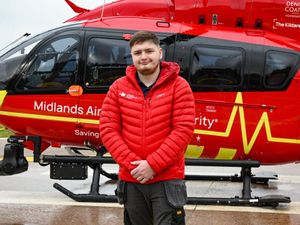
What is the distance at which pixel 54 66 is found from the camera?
656 centimetres

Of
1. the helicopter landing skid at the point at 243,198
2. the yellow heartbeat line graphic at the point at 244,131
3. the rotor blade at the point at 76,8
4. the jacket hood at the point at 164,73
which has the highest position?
the rotor blade at the point at 76,8

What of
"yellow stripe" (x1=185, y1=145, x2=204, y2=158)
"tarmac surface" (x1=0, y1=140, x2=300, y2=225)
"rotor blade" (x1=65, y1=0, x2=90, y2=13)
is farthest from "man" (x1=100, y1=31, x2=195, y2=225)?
"rotor blade" (x1=65, y1=0, x2=90, y2=13)

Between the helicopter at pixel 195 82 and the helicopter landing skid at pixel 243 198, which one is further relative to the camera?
the helicopter at pixel 195 82

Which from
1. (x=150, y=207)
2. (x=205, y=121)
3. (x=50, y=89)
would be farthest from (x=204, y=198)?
(x=150, y=207)

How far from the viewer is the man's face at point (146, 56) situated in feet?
11.3

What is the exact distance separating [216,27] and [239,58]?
0.54 metres

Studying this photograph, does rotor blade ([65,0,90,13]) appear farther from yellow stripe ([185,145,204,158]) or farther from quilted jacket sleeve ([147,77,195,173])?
quilted jacket sleeve ([147,77,195,173])

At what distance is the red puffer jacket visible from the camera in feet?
11.1

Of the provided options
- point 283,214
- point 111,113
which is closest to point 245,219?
point 283,214

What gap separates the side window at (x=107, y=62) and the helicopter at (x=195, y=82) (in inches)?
0.5

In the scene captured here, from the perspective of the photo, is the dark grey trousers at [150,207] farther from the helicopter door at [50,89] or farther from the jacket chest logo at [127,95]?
the helicopter door at [50,89]

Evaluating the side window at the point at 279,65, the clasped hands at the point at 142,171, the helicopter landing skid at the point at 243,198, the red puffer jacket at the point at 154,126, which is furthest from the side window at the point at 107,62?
the clasped hands at the point at 142,171

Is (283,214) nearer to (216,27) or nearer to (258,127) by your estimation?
(258,127)

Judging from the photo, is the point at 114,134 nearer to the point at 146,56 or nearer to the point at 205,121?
the point at 146,56
